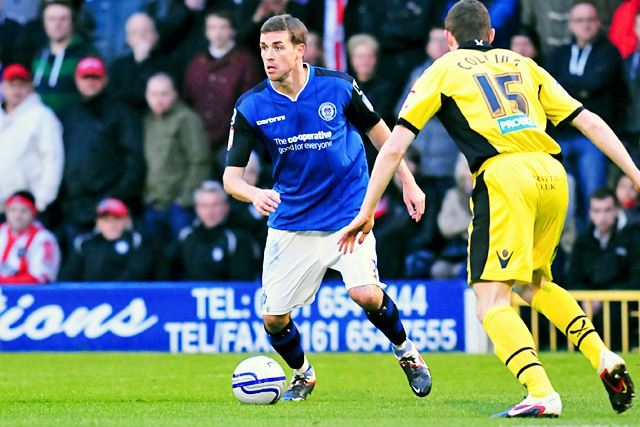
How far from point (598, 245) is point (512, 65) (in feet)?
21.5

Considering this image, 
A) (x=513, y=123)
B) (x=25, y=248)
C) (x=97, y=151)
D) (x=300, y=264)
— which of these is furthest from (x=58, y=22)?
(x=513, y=123)

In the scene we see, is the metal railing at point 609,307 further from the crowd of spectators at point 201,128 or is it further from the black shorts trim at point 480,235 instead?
the black shorts trim at point 480,235

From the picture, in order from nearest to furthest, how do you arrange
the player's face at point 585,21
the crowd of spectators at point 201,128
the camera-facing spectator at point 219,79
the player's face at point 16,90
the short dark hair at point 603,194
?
the short dark hair at point 603,194 → the player's face at point 585,21 → the crowd of spectators at point 201,128 → the camera-facing spectator at point 219,79 → the player's face at point 16,90

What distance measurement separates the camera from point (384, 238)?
13.4 m

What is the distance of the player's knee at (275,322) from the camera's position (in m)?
8.12

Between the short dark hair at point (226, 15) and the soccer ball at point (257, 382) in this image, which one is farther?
the short dark hair at point (226, 15)

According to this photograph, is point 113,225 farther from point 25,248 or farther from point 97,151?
point 25,248

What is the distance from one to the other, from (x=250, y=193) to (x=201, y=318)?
6271 mm

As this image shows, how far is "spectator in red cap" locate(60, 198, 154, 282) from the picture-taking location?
1435cm

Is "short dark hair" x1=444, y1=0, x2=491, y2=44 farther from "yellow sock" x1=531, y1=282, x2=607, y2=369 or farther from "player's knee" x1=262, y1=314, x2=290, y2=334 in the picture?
"player's knee" x1=262, y1=314, x2=290, y2=334

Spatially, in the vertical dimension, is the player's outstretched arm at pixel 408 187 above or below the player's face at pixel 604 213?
above

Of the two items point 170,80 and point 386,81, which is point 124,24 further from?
point 386,81

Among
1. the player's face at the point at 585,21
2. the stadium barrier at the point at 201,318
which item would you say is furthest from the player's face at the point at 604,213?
the player's face at the point at 585,21

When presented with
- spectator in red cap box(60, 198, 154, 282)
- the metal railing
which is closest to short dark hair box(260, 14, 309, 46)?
the metal railing
